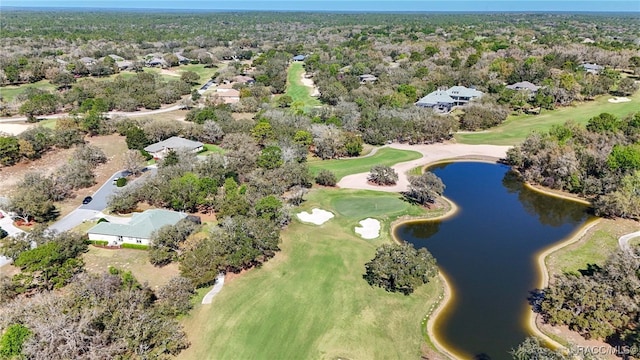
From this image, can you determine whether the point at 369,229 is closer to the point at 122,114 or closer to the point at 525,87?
the point at 122,114

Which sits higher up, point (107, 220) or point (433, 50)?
point (433, 50)

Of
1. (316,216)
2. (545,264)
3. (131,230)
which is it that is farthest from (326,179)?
(545,264)

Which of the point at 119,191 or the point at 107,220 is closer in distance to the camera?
the point at 107,220

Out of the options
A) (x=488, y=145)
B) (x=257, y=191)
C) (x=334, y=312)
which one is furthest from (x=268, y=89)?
(x=334, y=312)

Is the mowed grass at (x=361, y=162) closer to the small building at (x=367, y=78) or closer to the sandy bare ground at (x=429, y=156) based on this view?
the sandy bare ground at (x=429, y=156)

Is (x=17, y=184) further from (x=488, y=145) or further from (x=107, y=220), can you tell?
(x=488, y=145)

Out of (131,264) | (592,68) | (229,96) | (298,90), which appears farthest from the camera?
(592,68)

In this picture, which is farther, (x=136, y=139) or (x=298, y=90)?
(x=298, y=90)
